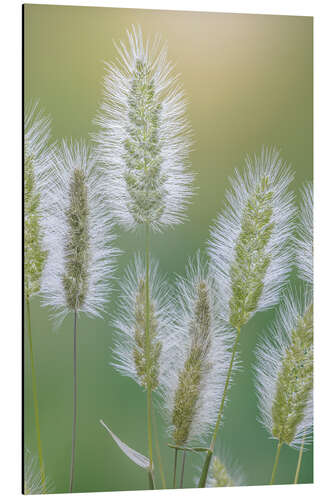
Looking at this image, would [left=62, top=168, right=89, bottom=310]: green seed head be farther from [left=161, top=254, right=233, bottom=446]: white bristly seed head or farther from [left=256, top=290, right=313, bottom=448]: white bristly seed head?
[left=256, top=290, right=313, bottom=448]: white bristly seed head

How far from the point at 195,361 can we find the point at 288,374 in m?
0.42

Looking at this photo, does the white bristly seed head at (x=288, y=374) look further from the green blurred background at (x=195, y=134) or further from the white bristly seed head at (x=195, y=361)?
the white bristly seed head at (x=195, y=361)

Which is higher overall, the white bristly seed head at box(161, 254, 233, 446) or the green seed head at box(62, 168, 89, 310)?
the green seed head at box(62, 168, 89, 310)

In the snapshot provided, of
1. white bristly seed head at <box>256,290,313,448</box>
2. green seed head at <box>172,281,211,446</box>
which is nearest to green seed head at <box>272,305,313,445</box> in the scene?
white bristly seed head at <box>256,290,313,448</box>

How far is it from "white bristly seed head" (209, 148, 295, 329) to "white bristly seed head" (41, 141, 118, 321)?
0.48m

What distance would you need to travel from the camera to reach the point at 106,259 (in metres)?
3.42

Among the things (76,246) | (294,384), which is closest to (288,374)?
(294,384)

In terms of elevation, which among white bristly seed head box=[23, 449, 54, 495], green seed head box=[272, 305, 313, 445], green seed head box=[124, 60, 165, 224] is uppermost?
green seed head box=[124, 60, 165, 224]

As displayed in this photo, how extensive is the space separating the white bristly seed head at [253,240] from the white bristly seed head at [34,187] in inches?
28.7

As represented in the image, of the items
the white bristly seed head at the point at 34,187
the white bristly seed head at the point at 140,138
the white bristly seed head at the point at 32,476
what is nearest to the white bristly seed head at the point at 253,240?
the white bristly seed head at the point at 140,138

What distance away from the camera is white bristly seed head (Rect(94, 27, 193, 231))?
342 cm

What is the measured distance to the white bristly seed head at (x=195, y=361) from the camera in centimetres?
342
